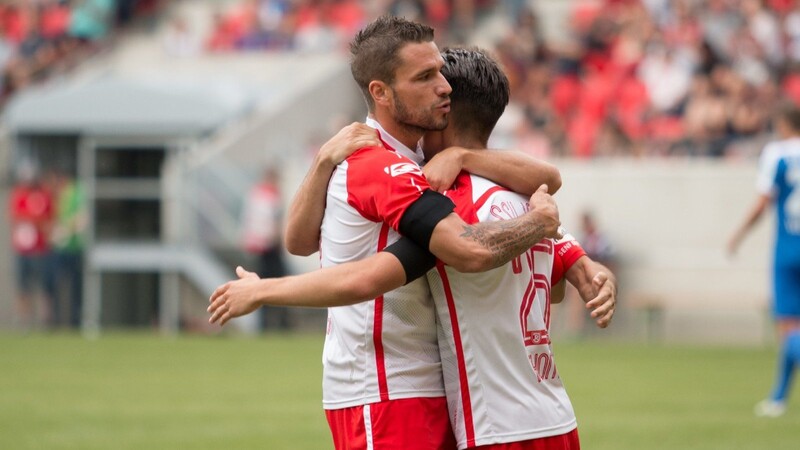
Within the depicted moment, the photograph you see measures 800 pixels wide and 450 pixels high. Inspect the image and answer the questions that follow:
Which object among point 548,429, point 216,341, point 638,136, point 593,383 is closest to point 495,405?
point 548,429

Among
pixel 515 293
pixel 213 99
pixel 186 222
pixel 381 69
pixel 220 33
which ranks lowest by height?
pixel 515 293

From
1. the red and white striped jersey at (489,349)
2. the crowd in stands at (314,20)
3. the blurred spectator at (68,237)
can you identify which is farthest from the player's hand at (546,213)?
the crowd in stands at (314,20)

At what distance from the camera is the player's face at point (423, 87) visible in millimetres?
4793

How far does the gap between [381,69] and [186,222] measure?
19.9 metres

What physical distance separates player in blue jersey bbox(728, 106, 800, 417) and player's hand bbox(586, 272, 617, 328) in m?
7.09

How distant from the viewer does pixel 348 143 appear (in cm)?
487

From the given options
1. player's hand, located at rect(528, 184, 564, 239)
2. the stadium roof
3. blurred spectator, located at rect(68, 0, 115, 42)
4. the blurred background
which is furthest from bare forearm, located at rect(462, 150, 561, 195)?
blurred spectator, located at rect(68, 0, 115, 42)

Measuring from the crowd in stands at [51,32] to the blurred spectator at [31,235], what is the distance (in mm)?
6014

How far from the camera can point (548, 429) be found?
4.86 meters

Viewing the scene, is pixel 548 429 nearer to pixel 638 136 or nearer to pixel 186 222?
pixel 638 136

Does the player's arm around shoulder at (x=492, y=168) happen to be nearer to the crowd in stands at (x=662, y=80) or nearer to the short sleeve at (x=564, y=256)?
the short sleeve at (x=564, y=256)

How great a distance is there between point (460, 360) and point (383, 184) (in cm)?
65

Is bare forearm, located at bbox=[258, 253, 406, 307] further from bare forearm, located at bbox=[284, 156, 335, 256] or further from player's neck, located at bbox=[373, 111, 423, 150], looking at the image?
player's neck, located at bbox=[373, 111, 423, 150]

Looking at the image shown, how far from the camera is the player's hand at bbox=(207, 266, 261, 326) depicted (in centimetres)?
470
